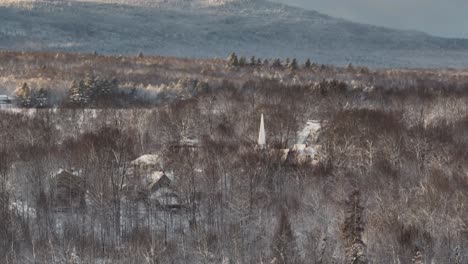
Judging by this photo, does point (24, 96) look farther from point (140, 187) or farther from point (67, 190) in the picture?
point (140, 187)

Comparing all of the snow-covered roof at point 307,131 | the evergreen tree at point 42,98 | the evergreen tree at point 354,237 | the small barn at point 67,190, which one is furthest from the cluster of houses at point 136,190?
the evergreen tree at point 42,98

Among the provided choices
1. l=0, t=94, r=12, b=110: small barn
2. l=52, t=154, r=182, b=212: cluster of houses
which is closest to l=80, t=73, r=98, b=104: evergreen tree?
l=0, t=94, r=12, b=110: small barn

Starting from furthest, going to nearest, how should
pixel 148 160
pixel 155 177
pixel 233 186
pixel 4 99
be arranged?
pixel 4 99
pixel 148 160
pixel 155 177
pixel 233 186

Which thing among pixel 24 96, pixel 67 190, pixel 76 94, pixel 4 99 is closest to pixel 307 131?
pixel 67 190

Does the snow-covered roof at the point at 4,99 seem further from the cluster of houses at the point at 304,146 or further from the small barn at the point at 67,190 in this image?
the small barn at the point at 67,190

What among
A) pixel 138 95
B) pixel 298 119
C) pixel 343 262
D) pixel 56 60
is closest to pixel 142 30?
pixel 56 60

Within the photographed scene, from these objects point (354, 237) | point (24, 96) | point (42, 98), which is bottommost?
point (42, 98)
